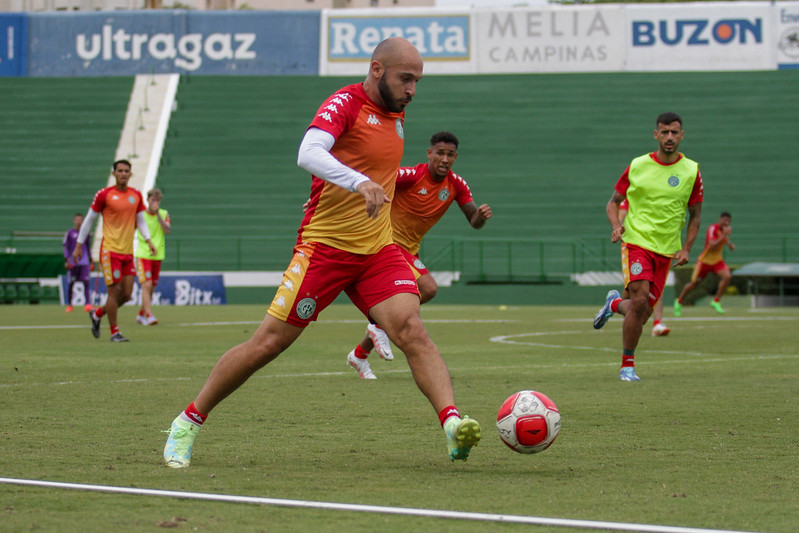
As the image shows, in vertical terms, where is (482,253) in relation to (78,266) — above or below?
above

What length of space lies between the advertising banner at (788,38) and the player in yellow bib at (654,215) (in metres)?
34.4

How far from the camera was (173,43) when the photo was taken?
45.6 metres

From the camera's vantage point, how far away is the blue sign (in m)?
45.8

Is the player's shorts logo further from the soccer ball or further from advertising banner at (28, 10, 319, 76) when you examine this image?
advertising banner at (28, 10, 319, 76)

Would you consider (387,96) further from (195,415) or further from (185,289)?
(185,289)

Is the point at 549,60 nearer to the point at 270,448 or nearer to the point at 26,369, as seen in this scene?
the point at 26,369

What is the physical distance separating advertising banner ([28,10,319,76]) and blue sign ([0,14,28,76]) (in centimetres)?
29

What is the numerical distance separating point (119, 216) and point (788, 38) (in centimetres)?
3316

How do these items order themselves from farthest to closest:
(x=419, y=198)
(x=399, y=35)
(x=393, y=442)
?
(x=399, y=35)
(x=419, y=198)
(x=393, y=442)

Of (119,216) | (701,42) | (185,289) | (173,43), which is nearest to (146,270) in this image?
(119,216)

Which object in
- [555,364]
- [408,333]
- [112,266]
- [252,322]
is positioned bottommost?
[555,364]

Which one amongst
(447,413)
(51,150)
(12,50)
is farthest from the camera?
(12,50)

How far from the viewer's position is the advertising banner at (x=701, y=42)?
43.8 metres

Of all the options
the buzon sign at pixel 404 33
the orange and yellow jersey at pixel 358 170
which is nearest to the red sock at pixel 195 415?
the orange and yellow jersey at pixel 358 170
